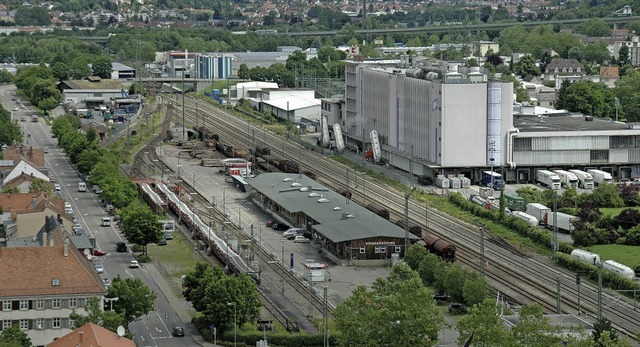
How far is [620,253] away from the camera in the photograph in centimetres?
4366

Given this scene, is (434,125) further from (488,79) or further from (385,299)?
(385,299)

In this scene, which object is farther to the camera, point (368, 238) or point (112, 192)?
point (112, 192)

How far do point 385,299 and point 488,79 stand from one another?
97.3ft

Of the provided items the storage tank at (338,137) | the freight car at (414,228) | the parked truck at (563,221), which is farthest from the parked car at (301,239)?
the storage tank at (338,137)

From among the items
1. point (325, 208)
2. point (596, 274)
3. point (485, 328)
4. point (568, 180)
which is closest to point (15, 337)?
point (485, 328)

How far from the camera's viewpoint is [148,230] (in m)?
43.8

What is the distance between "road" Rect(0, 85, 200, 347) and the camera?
34219 millimetres

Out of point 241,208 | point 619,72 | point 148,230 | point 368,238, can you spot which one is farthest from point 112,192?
point 619,72

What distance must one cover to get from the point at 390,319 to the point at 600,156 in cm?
3097

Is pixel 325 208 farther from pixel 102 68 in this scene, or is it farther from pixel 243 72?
pixel 102 68

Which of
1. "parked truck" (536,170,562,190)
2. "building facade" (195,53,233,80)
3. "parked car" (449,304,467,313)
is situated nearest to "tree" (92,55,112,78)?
"building facade" (195,53,233,80)

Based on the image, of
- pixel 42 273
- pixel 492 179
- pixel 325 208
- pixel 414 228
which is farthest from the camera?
pixel 492 179

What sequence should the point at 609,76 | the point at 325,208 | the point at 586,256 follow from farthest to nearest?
the point at 609,76 < the point at 325,208 < the point at 586,256

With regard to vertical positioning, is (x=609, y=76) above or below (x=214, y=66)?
above
